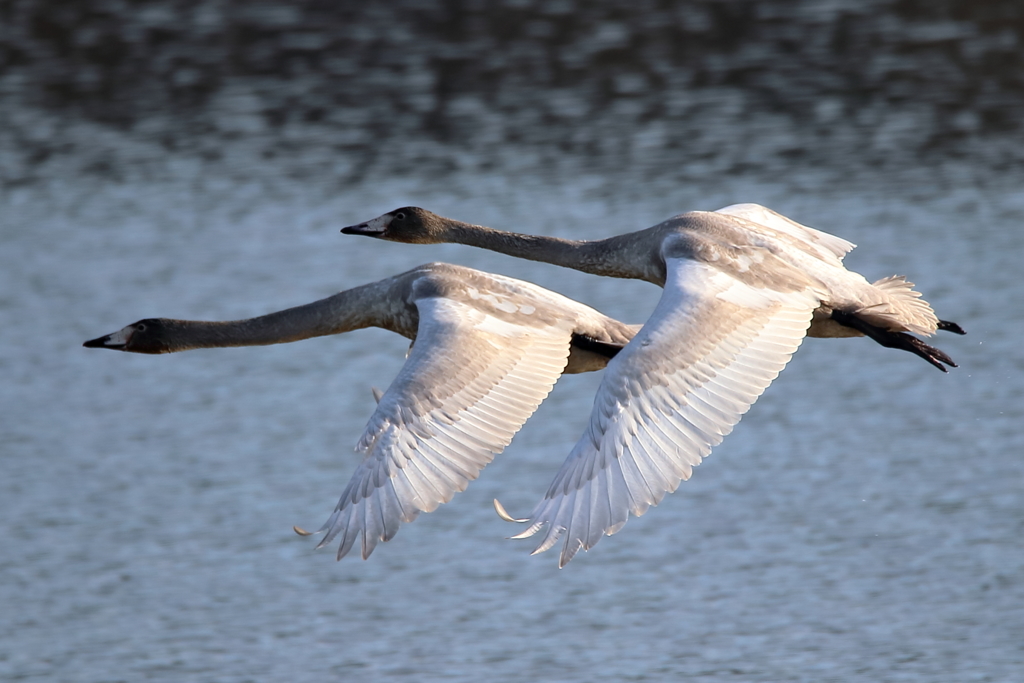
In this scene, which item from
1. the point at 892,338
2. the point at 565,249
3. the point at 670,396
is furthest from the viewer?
the point at 565,249

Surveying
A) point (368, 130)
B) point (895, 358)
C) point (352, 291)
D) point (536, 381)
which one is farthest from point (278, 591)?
point (368, 130)

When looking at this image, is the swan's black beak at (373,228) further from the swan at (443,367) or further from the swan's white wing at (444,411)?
the swan's white wing at (444,411)

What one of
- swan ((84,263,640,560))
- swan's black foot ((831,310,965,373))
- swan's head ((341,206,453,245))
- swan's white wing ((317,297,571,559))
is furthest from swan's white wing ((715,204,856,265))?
swan's head ((341,206,453,245))

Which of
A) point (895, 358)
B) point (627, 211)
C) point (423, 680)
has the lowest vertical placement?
point (423, 680)

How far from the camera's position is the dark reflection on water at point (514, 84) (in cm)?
2012

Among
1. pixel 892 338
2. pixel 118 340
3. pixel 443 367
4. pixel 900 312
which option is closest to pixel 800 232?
pixel 900 312

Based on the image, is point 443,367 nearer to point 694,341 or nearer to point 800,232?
point 694,341

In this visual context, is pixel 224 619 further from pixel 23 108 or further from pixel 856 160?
pixel 23 108

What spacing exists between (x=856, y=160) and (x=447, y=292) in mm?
10242

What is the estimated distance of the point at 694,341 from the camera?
906 centimetres

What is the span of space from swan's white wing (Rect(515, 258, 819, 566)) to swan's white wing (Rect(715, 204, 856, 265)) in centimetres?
116

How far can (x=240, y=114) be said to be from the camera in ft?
70.9

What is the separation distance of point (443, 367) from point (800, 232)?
2418 mm

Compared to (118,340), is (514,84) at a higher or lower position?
higher
